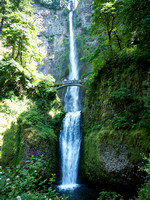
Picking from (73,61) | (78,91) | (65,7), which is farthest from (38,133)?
(65,7)

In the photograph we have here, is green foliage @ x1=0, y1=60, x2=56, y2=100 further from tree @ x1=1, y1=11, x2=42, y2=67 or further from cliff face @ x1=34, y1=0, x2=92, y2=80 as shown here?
cliff face @ x1=34, y1=0, x2=92, y2=80

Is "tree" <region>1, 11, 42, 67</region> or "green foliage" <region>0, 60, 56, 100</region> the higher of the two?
"tree" <region>1, 11, 42, 67</region>

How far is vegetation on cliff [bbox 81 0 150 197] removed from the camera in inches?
244

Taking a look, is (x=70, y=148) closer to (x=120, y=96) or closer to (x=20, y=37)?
(x=120, y=96)

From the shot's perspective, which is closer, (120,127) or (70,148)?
(120,127)

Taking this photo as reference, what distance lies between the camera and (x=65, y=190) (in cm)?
836

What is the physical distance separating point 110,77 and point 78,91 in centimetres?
1706

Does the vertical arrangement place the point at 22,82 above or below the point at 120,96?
above

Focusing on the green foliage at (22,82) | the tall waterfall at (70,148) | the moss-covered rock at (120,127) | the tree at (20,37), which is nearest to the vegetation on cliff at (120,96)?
the moss-covered rock at (120,127)

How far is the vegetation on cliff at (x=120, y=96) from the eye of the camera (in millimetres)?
6203

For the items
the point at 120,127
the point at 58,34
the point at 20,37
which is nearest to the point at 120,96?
the point at 120,127

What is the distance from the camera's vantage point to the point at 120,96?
755 centimetres

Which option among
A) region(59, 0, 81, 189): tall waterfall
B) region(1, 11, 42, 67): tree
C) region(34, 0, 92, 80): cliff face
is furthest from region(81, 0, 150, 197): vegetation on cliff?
region(34, 0, 92, 80): cliff face

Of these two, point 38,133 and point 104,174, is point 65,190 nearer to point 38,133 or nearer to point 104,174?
point 104,174
